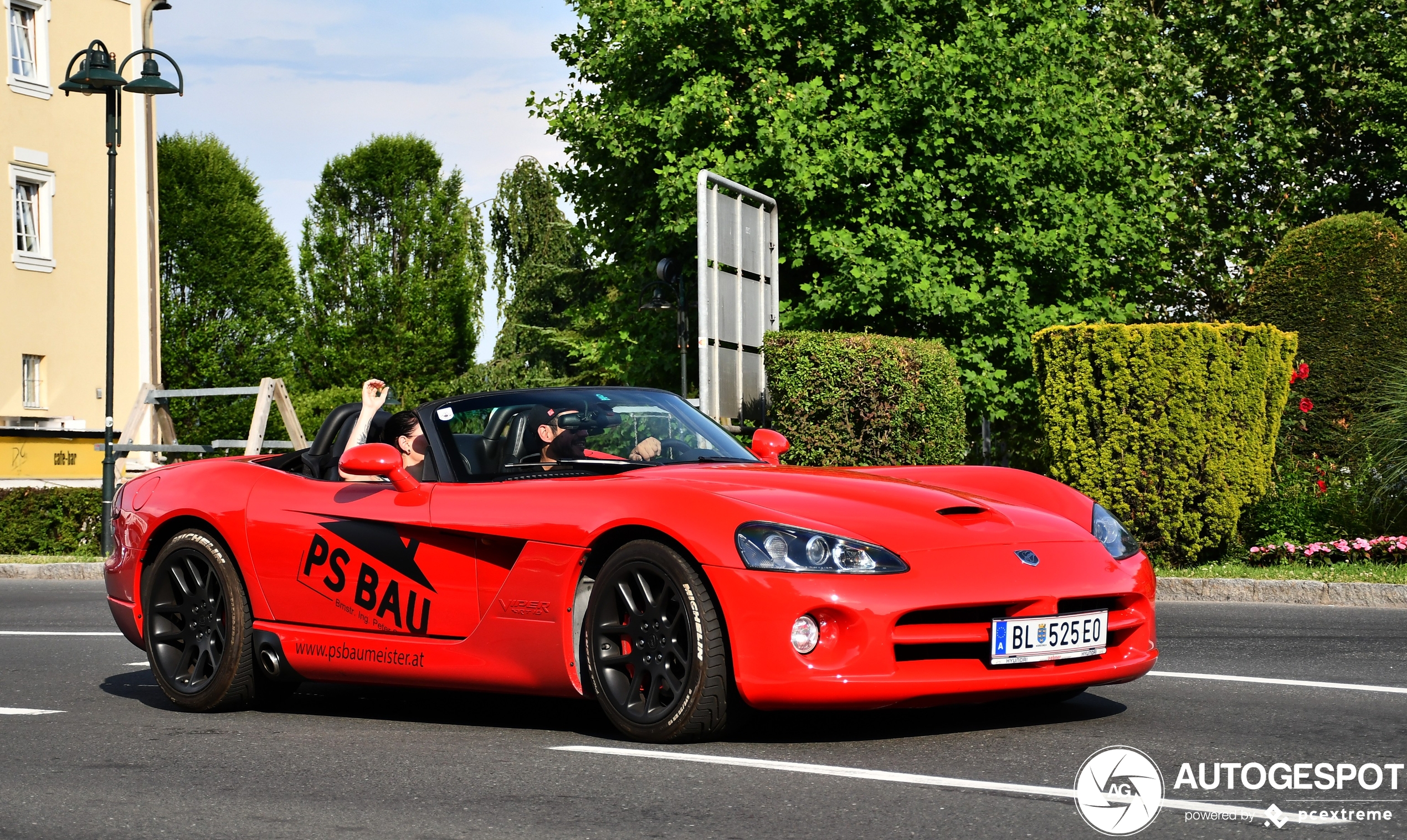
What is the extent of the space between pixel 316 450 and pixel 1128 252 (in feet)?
65.2

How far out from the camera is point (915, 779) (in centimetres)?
494

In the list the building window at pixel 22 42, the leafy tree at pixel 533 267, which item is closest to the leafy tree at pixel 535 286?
the leafy tree at pixel 533 267

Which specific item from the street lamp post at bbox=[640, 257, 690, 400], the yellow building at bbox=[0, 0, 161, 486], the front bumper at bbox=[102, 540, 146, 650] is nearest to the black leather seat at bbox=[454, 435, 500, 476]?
the front bumper at bbox=[102, 540, 146, 650]

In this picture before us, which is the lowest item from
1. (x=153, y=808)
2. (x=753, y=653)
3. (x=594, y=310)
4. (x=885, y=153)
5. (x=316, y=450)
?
(x=153, y=808)

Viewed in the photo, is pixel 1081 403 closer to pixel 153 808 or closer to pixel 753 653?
pixel 753 653

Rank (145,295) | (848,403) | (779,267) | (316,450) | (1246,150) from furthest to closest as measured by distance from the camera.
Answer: (145,295) < (1246,150) < (779,267) < (848,403) < (316,450)

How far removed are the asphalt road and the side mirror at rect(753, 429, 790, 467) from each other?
1298 mm

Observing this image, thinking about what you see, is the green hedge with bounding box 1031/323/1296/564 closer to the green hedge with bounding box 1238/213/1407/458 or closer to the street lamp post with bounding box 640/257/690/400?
the green hedge with bounding box 1238/213/1407/458

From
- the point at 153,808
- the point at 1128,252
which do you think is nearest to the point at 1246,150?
the point at 1128,252

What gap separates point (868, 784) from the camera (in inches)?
192

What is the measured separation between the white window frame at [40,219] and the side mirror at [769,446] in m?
30.2

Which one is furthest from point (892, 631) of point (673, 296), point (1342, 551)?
point (673, 296)

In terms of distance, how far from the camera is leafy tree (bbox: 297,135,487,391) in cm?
5803

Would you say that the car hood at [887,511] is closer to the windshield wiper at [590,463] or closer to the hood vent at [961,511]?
the hood vent at [961,511]
